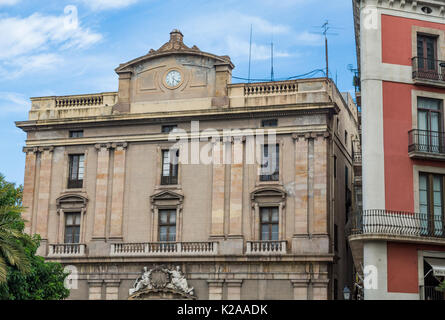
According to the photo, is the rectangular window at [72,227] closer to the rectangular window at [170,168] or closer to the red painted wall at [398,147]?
the rectangular window at [170,168]

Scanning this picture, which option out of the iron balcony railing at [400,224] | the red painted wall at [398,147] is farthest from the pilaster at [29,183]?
the red painted wall at [398,147]

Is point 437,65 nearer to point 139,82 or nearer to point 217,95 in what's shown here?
point 217,95

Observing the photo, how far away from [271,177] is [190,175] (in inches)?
174

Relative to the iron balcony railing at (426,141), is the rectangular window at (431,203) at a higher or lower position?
lower

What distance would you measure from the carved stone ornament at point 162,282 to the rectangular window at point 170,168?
4.82m

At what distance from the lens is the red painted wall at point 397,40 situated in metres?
31.0

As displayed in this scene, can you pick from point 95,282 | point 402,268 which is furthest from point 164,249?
point 402,268

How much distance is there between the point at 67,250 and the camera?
43406 mm

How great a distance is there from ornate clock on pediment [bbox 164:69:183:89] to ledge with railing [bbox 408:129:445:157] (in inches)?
684

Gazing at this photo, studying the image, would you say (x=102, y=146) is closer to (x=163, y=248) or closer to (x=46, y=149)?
(x=46, y=149)

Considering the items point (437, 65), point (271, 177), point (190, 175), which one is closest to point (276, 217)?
point (271, 177)
